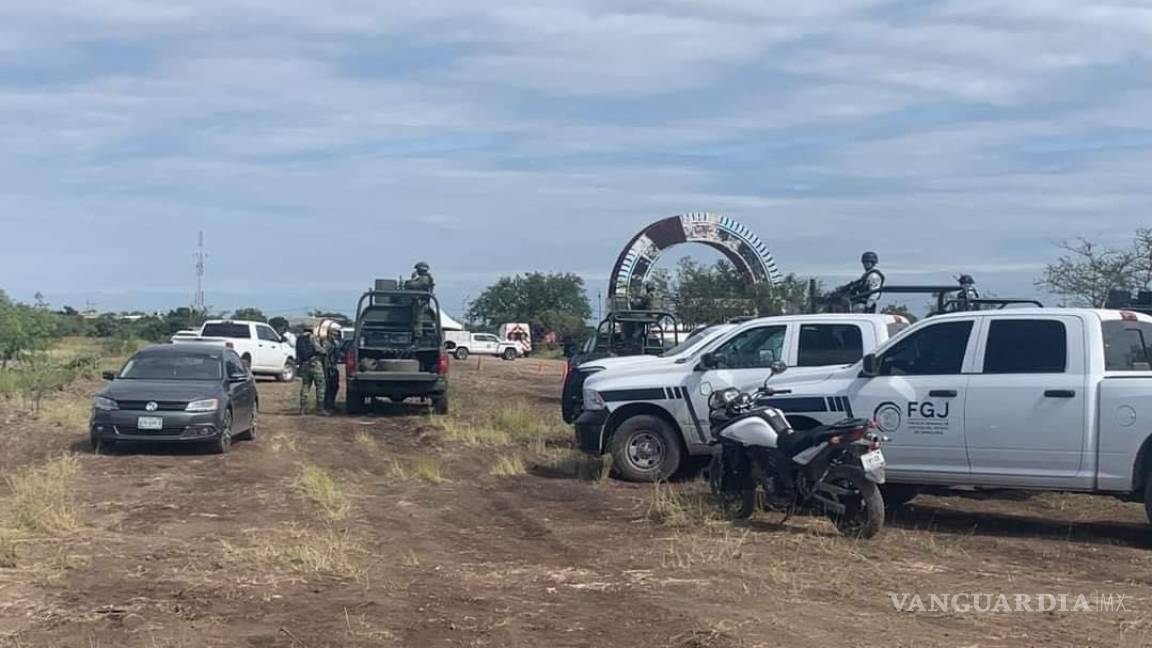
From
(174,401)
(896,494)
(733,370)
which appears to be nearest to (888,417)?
(896,494)

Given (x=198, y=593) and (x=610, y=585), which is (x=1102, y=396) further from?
(x=198, y=593)

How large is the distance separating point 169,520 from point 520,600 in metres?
4.48

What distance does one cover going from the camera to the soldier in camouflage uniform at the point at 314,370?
2338 cm

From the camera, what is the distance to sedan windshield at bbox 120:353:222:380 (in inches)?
683

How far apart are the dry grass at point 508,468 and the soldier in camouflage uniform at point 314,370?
28.5 ft

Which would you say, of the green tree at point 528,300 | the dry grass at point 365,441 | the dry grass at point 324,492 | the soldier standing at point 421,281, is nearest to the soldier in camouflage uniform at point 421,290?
the soldier standing at point 421,281

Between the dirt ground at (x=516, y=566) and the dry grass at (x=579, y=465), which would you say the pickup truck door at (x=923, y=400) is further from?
the dry grass at (x=579, y=465)

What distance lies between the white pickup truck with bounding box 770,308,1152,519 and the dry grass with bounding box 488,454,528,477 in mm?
4278

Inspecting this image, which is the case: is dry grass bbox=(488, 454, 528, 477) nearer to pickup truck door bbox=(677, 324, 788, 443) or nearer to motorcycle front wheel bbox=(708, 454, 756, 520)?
pickup truck door bbox=(677, 324, 788, 443)

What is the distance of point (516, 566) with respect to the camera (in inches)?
360

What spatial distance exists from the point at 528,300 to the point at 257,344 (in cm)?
6288

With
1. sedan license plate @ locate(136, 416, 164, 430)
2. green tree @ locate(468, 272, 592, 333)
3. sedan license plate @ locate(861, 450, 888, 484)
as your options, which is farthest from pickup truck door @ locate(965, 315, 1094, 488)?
green tree @ locate(468, 272, 592, 333)

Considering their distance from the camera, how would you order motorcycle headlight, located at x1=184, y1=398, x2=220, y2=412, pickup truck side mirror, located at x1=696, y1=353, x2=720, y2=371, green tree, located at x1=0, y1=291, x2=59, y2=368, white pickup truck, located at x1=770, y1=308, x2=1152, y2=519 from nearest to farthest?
white pickup truck, located at x1=770, y1=308, x2=1152, y2=519 < pickup truck side mirror, located at x1=696, y1=353, x2=720, y2=371 < motorcycle headlight, located at x1=184, y1=398, x2=220, y2=412 < green tree, located at x1=0, y1=291, x2=59, y2=368

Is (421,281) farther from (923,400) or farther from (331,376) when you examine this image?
(923,400)
